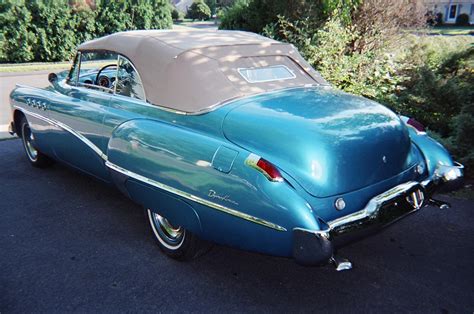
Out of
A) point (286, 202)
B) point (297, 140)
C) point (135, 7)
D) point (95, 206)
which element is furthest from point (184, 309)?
point (135, 7)

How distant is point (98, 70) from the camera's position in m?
4.50

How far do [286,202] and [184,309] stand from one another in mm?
966

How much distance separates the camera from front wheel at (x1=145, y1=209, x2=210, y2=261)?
2991 millimetres

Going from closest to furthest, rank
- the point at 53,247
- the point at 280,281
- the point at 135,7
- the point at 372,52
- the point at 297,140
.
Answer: the point at 297,140
the point at 280,281
the point at 53,247
the point at 372,52
the point at 135,7

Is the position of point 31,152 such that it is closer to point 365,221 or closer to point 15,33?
point 365,221

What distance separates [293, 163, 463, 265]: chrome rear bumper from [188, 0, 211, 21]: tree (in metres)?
38.0

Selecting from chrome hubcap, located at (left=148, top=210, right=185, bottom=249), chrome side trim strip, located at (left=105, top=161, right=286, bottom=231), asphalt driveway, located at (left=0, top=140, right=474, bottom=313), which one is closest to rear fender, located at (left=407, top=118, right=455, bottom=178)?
asphalt driveway, located at (left=0, top=140, right=474, bottom=313)

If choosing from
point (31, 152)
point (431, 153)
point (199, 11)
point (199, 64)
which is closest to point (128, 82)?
point (199, 64)

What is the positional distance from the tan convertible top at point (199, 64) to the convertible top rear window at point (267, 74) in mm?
41

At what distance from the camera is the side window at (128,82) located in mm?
3443

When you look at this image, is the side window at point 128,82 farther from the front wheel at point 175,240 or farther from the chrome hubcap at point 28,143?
the chrome hubcap at point 28,143

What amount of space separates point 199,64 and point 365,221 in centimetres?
169

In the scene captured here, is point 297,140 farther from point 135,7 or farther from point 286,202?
point 135,7

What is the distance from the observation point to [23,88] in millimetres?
4945
